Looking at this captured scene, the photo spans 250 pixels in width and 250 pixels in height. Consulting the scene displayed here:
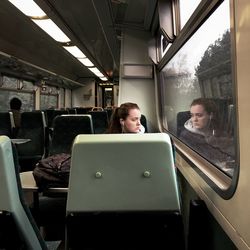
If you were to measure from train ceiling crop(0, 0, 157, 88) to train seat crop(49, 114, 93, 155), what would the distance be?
4.14 ft

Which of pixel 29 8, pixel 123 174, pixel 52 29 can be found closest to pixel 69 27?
pixel 52 29

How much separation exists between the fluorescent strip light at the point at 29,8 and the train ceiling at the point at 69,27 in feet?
0.30

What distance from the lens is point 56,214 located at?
275 cm

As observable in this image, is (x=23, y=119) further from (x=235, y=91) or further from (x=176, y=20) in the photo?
(x=235, y=91)

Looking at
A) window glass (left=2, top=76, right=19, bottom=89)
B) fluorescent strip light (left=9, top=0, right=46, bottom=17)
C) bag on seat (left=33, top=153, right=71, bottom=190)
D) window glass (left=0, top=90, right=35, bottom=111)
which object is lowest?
bag on seat (left=33, top=153, right=71, bottom=190)

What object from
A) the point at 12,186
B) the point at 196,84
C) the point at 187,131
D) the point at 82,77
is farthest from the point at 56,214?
the point at 82,77

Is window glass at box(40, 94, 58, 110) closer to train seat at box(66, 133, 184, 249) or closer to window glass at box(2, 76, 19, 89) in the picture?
window glass at box(2, 76, 19, 89)

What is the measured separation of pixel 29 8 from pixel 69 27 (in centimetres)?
101

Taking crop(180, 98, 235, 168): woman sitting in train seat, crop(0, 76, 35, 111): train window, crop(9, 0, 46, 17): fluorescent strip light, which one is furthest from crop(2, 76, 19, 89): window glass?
crop(180, 98, 235, 168): woman sitting in train seat

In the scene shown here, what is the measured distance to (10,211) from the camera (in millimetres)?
1021

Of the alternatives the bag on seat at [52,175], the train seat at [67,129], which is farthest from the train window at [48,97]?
the bag on seat at [52,175]

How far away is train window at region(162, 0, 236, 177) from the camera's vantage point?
5.01ft

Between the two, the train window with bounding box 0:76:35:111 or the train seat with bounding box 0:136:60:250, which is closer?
the train seat with bounding box 0:136:60:250

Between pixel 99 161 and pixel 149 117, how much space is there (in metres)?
4.60
